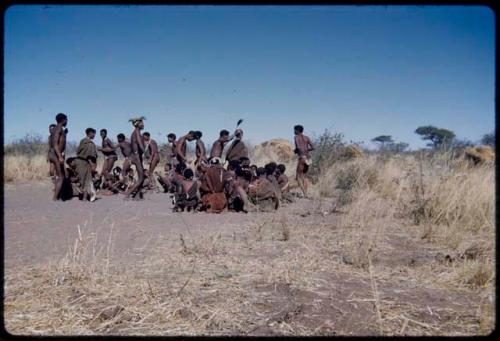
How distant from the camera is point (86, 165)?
11141 mm

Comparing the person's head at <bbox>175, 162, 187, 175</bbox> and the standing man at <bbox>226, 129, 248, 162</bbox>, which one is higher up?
the standing man at <bbox>226, 129, 248, 162</bbox>

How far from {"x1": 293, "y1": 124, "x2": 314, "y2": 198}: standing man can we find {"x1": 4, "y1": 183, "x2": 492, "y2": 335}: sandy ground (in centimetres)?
241

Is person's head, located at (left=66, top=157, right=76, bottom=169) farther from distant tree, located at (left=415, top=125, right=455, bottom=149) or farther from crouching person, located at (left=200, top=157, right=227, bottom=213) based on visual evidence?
distant tree, located at (left=415, top=125, right=455, bottom=149)

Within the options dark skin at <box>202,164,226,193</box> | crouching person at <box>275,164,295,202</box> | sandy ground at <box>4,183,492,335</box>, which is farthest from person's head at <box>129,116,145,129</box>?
crouching person at <box>275,164,295,202</box>

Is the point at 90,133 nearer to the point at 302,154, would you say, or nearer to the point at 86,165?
the point at 86,165

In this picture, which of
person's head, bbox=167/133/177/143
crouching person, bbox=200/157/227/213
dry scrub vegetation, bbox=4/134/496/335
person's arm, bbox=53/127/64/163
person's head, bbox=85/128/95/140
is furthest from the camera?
person's head, bbox=167/133/177/143

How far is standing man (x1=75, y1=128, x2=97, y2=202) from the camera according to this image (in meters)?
11.0

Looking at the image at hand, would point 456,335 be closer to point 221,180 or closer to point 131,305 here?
point 131,305

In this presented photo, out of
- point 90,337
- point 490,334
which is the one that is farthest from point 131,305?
point 490,334

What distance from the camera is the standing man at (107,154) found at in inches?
529

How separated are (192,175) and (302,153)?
11.3 ft

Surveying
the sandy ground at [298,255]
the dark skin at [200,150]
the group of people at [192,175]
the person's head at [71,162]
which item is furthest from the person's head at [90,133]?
the dark skin at [200,150]

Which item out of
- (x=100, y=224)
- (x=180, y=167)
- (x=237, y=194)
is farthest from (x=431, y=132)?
(x=100, y=224)

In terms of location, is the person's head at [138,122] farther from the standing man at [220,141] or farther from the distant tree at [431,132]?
the distant tree at [431,132]
